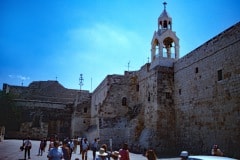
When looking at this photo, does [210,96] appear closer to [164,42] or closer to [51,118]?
[164,42]

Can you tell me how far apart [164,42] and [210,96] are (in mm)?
9025

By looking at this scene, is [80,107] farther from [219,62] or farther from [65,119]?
[219,62]

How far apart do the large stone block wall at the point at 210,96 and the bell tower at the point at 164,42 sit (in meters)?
1.78

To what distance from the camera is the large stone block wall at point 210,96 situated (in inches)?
574

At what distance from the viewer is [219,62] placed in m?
16.1

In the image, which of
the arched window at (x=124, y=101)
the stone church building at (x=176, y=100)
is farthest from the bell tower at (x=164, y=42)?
the arched window at (x=124, y=101)

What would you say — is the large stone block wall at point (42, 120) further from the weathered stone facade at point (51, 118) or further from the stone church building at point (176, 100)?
the stone church building at point (176, 100)

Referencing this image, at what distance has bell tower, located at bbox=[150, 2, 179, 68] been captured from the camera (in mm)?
22650

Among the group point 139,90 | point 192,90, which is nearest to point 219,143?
point 192,90

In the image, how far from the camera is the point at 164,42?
2430 centimetres

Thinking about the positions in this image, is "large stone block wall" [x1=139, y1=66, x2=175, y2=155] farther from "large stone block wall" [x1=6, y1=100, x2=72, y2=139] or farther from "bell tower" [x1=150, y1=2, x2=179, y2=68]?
"large stone block wall" [x1=6, y1=100, x2=72, y2=139]

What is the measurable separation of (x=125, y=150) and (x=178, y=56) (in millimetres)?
15644

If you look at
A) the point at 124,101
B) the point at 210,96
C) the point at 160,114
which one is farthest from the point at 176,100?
the point at 124,101

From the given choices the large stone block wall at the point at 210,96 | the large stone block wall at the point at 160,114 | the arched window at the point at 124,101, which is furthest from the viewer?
the arched window at the point at 124,101
